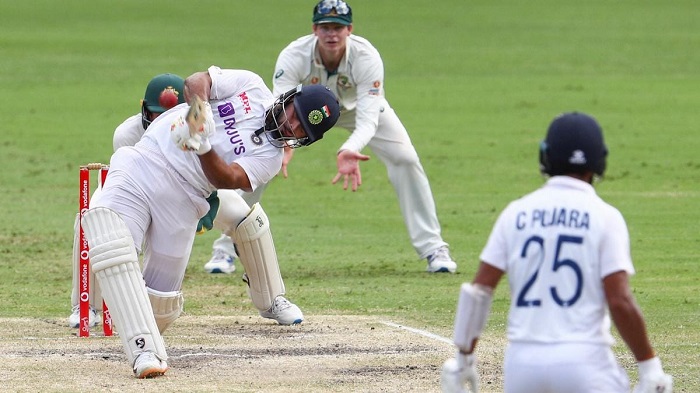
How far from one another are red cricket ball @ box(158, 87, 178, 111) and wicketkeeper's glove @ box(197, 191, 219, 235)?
0.76 metres

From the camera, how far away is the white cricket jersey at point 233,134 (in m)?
7.90

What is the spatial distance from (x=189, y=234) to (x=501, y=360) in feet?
6.04

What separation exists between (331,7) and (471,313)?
6.27m

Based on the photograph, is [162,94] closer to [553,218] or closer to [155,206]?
[155,206]

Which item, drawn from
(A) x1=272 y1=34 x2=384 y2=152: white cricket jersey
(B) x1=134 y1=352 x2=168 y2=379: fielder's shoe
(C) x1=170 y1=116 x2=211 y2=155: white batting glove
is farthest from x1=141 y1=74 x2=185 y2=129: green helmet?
(A) x1=272 y1=34 x2=384 y2=152: white cricket jersey

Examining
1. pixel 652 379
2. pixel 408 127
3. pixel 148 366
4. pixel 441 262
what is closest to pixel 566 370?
pixel 652 379

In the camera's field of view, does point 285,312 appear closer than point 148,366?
No

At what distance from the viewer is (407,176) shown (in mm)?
12156

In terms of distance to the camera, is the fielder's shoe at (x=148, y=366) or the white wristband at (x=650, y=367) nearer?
the white wristband at (x=650, y=367)

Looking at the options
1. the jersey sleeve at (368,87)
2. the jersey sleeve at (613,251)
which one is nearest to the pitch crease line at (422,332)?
the jersey sleeve at (368,87)

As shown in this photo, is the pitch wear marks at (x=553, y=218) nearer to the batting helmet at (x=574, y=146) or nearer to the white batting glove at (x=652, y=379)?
the batting helmet at (x=574, y=146)

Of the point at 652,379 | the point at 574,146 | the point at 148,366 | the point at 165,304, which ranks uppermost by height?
the point at 574,146

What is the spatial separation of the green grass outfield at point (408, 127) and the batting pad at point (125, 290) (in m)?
2.26

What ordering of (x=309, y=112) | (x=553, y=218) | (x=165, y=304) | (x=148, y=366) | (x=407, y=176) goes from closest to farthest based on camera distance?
(x=553, y=218) → (x=148, y=366) → (x=309, y=112) → (x=165, y=304) → (x=407, y=176)
